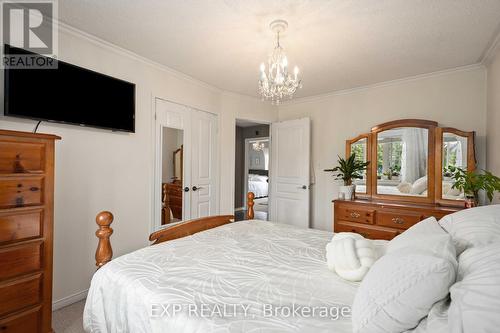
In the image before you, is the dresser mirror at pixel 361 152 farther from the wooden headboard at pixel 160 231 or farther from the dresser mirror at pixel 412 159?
the wooden headboard at pixel 160 231

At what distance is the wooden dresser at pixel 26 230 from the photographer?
1467 millimetres

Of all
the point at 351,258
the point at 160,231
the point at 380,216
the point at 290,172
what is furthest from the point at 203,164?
the point at 351,258

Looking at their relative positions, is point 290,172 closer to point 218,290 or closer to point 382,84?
point 382,84

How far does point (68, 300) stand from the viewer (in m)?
2.20

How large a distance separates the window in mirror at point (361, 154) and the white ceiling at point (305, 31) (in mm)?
1009

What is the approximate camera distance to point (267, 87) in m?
2.10

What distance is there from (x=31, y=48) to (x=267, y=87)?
1966mm

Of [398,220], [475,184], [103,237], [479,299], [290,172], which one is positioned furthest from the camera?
[290,172]

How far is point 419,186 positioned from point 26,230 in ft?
13.0

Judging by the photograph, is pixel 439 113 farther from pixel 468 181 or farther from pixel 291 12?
pixel 291 12

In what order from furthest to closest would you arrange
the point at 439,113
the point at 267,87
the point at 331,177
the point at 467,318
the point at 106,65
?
the point at 331,177 < the point at 439,113 < the point at 106,65 < the point at 267,87 < the point at 467,318

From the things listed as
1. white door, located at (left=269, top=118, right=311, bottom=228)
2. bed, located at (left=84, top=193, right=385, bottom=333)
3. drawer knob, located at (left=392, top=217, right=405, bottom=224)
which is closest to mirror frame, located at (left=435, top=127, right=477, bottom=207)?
drawer knob, located at (left=392, top=217, right=405, bottom=224)

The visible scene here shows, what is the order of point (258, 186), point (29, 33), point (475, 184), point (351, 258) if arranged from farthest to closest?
point (258, 186) → point (475, 184) → point (29, 33) → point (351, 258)

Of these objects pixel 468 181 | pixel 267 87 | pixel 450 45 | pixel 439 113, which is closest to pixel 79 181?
pixel 267 87
